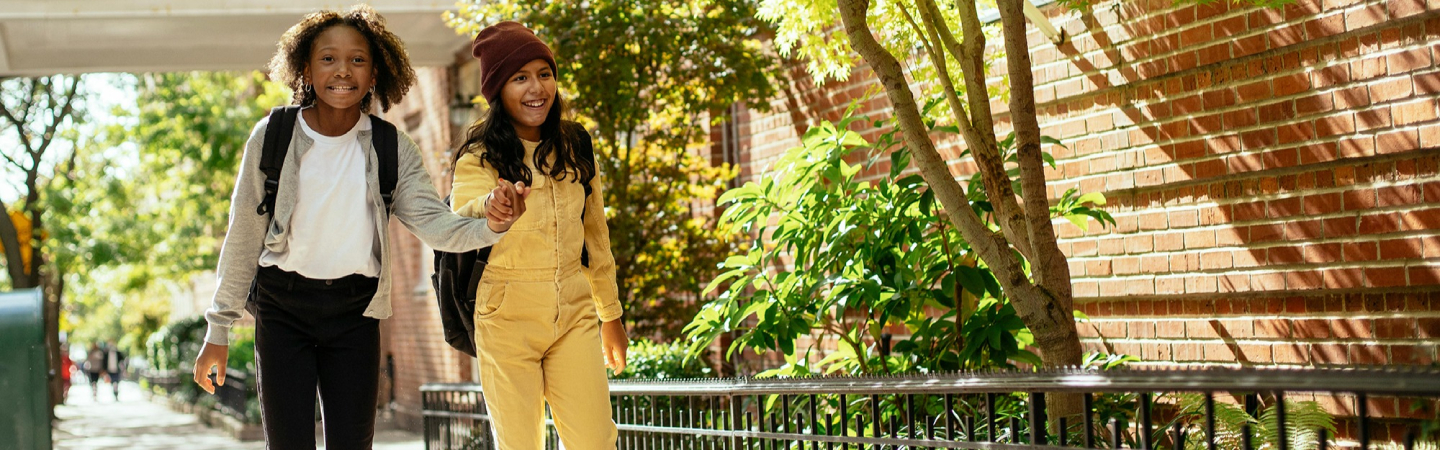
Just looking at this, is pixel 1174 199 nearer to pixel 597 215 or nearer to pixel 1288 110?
pixel 1288 110

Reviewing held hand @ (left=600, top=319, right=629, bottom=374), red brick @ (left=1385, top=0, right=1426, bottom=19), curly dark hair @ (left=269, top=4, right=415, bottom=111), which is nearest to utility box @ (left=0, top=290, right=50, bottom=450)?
curly dark hair @ (left=269, top=4, right=415, bottom=111)

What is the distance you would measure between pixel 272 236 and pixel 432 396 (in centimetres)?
382

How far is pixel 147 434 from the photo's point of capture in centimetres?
1920

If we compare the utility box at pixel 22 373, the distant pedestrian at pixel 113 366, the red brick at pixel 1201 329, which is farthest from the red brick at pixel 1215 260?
the distant pedestrian at pixel 113 366

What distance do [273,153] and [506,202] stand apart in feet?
2.59

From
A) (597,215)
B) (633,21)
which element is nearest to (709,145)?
(633,21)

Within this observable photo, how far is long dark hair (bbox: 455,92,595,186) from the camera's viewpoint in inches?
149

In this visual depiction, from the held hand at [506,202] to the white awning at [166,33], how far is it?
7058mm

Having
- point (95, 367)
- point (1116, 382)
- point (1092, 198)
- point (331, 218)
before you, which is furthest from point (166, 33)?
point (95, 367)

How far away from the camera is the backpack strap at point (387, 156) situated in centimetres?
378

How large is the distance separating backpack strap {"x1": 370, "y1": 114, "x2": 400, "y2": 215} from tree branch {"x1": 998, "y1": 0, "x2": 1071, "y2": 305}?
6.08ft

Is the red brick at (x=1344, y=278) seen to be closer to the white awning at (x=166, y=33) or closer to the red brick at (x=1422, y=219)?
the red brick at (x=1422, y=219)

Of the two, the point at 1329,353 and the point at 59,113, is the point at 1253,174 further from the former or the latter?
the point at 59,113

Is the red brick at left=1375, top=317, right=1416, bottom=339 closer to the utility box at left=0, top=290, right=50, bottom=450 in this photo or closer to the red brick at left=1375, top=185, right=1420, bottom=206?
the red brick at left=1375, top=185, right=1420, bottom=206
